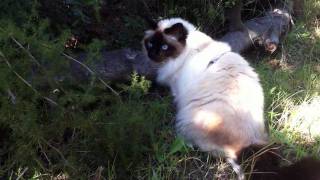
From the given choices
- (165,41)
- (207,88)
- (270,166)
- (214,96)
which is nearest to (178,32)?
(165,41)

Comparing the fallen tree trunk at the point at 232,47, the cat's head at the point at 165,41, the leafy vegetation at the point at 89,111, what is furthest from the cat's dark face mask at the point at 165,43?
the leafy vegetation at the point at 89,111

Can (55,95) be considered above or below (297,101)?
above

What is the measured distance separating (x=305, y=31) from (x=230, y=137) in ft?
10.3

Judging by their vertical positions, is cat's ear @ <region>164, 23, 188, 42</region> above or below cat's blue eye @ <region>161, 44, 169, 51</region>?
above

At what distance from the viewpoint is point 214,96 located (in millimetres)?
4000

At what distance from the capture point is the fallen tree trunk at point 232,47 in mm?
4387

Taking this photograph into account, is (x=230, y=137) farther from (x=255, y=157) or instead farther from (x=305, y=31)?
(x=305, y=31)

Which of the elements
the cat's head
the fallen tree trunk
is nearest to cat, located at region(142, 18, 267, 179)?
the cat's head

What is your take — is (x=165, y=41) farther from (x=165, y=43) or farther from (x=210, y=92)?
(x=210, y=92)

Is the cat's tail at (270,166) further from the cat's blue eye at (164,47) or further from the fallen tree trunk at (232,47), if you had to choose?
the cat's blue eye at (164,47)

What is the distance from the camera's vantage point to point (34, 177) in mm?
3521

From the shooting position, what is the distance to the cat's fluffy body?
12.4ft

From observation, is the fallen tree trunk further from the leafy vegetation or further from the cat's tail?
the cat's tail

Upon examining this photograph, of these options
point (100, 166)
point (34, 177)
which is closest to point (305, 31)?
point (100, 166)
